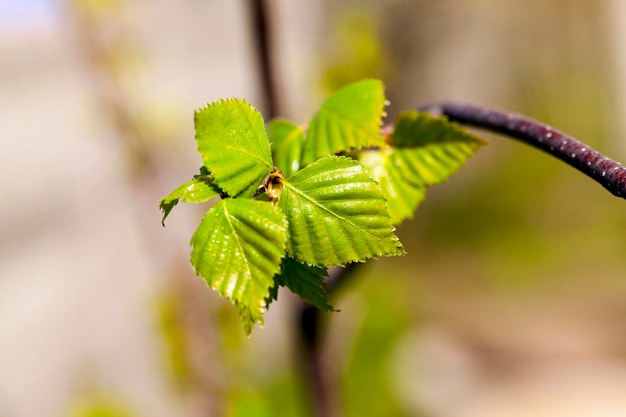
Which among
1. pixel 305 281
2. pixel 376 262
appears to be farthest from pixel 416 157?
pixel 376 262

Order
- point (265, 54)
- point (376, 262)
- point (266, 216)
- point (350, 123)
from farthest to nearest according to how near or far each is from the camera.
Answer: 1. point (376, 262)
2. point (265, 54)
3. point (350, 123)
4. point (266, 216)

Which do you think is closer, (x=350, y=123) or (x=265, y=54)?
(x=350, y=123)

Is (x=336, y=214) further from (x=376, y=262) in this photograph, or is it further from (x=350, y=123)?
(x=376, y=262)

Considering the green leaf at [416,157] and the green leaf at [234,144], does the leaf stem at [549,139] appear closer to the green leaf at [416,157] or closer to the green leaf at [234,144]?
the green leaf at [416,157]

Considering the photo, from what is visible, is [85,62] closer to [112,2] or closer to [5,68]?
[112,2]

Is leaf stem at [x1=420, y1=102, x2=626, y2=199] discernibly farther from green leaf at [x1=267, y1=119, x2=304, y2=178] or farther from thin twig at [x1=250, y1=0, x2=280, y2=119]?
thin twig at [x1=250, y1=0, x2=280, y2=119]

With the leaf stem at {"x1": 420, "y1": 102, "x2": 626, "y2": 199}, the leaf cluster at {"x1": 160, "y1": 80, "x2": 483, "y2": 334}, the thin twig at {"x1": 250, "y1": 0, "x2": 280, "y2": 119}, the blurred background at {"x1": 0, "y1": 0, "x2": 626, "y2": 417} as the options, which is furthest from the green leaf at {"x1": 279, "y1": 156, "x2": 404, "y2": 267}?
the blurred background at {"x1": 0, "y1": 0, "x2": 626, "y2": 417}
